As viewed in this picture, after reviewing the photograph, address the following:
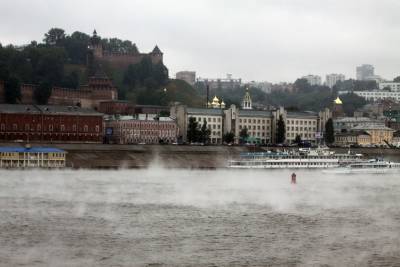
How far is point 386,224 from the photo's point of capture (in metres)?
52.4

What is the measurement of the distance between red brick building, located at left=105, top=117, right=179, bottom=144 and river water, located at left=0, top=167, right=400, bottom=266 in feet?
225

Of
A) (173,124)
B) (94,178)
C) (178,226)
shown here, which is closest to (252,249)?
(178,226)

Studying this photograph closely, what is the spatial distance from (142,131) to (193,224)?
10545 centimetres

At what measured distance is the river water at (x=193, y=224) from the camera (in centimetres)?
3975

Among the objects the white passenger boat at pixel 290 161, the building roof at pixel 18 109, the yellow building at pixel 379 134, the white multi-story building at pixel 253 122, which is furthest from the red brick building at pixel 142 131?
the yellow building at pixel 379 134

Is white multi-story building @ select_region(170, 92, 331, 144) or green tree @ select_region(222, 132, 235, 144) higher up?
white multi-story building @ select_region(170, 92, 331, 144)

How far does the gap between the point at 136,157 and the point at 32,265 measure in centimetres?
8613

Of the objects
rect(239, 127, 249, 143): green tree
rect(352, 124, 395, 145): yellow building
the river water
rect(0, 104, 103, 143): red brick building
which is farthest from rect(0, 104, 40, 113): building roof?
rect(352, 124, 395, 145): yellow building

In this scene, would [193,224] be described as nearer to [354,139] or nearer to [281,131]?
[281,131]

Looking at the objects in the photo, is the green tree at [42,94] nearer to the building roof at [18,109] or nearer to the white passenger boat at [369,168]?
the building roof at [18,109]

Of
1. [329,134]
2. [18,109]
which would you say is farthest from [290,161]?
[329,134]

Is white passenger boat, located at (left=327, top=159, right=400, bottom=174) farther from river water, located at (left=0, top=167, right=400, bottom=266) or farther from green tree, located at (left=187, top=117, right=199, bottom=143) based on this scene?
green tree, located at (left=187, top=117, right=199, bottom=143)

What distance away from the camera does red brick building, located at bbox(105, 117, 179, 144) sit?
503 ft

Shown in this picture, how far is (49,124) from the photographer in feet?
450
